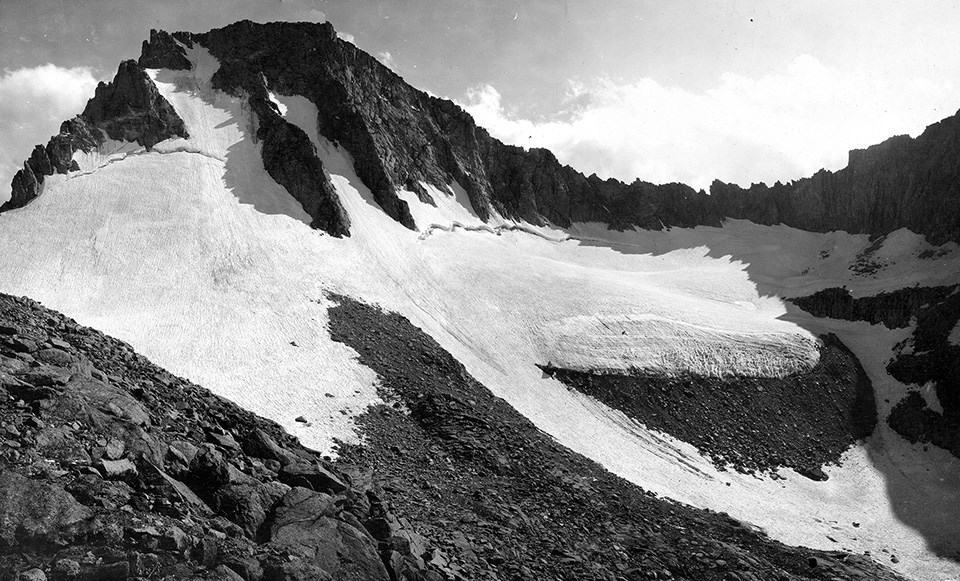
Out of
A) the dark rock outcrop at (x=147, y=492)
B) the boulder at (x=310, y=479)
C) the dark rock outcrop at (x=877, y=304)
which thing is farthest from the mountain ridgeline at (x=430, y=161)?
the boulder at (x=310, y=479)

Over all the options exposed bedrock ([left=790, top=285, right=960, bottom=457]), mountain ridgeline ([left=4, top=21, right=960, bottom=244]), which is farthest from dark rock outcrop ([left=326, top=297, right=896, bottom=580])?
mountain ridgeline ([left=4, top=21, right=960, bottom=244])

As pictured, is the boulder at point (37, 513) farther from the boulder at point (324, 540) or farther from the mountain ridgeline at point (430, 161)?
the mountain ridgeline at point (430, 161)

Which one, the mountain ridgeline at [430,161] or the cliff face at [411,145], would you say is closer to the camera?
the mountain ridgeline at [430,161]

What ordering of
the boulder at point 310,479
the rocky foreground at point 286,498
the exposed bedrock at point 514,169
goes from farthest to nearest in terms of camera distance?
the exposed bedrock at point 514,169
the boulder at point 310,479
the rocky foreground at point 286,498

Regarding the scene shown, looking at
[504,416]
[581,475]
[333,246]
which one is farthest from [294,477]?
[333,246]

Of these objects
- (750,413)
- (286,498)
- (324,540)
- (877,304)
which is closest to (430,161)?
(750,413)
